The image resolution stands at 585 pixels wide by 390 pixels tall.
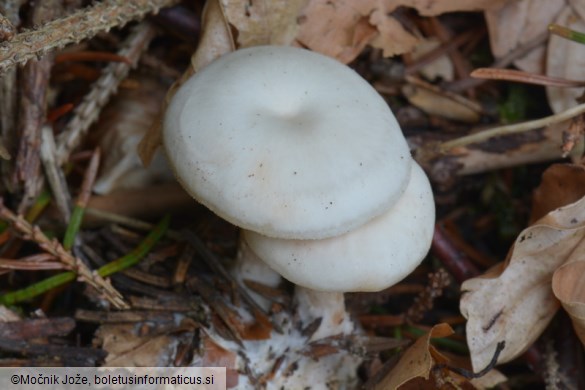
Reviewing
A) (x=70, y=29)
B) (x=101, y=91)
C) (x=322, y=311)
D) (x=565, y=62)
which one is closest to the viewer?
(x=70, y=29)

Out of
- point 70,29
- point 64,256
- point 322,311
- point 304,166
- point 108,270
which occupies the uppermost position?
point 70,29

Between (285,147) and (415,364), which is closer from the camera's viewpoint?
(285,147)

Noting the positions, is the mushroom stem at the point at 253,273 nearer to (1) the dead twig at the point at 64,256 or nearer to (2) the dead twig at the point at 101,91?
(1) the dead twig at the point at 64,256

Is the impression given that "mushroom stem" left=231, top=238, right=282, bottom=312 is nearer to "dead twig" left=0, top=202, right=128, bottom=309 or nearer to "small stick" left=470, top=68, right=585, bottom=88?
"dead twig" left=0, top=202, right=128, bottom=309

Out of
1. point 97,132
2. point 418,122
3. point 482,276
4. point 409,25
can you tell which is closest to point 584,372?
point 482,276

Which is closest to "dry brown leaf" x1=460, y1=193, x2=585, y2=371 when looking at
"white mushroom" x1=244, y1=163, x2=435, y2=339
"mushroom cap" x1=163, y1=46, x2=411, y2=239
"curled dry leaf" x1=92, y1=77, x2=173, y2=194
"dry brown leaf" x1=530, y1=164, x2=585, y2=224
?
"dry brown leaf" x1=530, y1=164, x2=585, y2=224

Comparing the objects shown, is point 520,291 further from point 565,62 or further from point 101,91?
point 101,91

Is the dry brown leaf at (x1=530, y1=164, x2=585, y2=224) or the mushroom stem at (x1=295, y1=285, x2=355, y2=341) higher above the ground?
the dry brown leaf at (x1=530, y1=164, x2=585, y2=224)

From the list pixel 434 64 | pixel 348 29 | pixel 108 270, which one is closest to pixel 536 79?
pixel 434 64

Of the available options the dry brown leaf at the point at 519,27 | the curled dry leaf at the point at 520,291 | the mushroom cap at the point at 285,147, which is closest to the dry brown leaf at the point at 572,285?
the curled dry leaf at the point at 520,291
